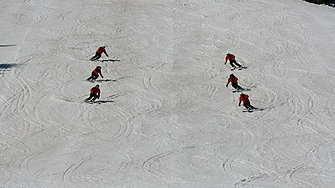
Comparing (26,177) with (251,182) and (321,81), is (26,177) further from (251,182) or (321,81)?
(321,81)

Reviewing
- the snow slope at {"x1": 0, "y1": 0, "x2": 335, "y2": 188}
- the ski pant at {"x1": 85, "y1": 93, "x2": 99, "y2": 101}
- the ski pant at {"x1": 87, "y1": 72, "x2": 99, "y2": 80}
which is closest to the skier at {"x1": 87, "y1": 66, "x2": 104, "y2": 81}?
the ski pant at {"x1": 87, "y1": 72, "x2": 99, "y2": 80}

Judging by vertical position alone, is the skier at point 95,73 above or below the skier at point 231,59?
below

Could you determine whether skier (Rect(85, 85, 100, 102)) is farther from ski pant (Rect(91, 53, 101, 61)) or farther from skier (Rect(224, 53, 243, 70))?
skier (Rect(224, 53, 243, 70))

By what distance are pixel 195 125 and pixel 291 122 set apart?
295 centimetres

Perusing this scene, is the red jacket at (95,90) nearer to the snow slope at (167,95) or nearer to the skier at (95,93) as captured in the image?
the skier at (95,93)

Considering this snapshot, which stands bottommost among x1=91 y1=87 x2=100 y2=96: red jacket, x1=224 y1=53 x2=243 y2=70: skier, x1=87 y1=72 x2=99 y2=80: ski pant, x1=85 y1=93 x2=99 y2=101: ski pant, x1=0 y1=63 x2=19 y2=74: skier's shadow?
x1=85 y1=93 x2=99 y2=101: ski pant

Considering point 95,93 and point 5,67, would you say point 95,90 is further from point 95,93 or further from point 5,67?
point 5,67

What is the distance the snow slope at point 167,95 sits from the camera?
59.2 feet


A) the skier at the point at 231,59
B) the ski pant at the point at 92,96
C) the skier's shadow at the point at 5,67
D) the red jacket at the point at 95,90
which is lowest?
the ski pant at the point at 92,96

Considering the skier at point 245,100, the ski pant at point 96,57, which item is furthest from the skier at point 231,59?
the ski pant at point 96,57

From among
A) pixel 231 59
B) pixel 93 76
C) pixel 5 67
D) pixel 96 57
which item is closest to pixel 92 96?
pixel 93 76

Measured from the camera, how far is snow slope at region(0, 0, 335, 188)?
18.0 metres

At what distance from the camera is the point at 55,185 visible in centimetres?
1695

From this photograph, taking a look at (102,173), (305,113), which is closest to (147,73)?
(305,113)
